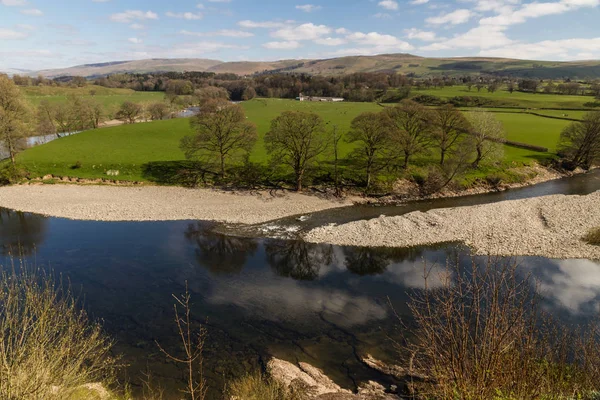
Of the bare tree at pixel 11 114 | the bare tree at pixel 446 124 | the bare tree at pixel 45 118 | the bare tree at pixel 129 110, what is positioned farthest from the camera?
the bare tree at pixel 129 110

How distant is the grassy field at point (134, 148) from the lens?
178ft

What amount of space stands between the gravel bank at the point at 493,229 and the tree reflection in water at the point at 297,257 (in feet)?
5.56

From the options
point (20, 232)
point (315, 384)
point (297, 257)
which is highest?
point (20, 232)

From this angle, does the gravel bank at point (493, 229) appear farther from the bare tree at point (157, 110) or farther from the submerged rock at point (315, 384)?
the bare tree at point (157, 110)

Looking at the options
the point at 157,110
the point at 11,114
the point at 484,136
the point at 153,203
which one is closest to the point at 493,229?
the point at 484,136

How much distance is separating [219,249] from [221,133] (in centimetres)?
2485

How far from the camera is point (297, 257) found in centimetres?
3206

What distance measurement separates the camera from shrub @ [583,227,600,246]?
107 feet

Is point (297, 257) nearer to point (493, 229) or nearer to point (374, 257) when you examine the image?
point (374, 257)

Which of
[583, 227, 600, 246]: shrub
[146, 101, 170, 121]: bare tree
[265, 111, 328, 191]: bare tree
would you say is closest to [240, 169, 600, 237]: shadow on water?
[265, 111, 328, 191]: bare tree

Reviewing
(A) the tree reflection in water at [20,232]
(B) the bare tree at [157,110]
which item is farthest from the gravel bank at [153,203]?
(B) the bare tree at [157,110]

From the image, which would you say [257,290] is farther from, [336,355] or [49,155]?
[49,155]

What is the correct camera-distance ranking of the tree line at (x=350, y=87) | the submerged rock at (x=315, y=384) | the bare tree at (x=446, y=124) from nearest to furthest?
the submerged rock at (x=315, y=384)
the bare tree at (x=446, y=124)
the tree line at (x=350, y=87)

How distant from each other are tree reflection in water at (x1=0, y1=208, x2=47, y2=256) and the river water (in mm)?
140
